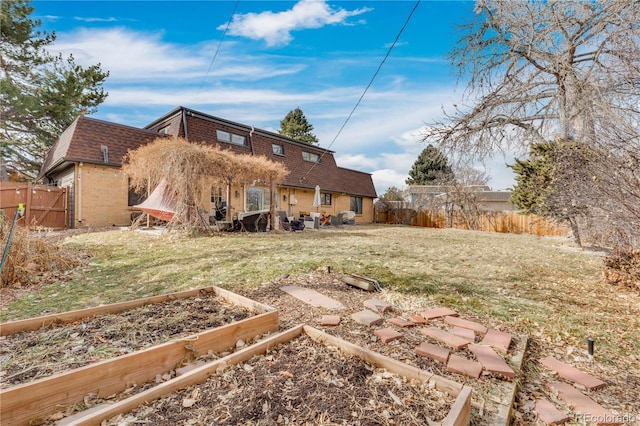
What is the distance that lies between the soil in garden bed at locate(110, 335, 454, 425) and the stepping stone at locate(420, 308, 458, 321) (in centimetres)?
122

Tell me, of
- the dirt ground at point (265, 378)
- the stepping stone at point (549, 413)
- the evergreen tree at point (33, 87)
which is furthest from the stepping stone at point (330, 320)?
the evergreen tree at point (33, 87)

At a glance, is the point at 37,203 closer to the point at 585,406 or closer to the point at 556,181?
the point at 585,406

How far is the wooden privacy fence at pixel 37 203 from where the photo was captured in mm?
10266

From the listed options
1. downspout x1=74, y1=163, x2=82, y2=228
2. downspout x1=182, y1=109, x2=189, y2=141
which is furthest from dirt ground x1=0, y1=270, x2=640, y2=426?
downspout x1=182, y1=109, x2=189, y2=141

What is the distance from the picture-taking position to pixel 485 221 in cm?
1822

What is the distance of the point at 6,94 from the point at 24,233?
12.7 m

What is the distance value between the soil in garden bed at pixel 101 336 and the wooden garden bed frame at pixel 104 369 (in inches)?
3.9

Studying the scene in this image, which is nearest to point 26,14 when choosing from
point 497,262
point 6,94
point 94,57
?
point 94,57

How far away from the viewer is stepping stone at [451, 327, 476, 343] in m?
2.41

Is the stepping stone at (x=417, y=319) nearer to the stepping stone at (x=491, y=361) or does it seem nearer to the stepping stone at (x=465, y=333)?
the stepping stone at (x=465, y=333)

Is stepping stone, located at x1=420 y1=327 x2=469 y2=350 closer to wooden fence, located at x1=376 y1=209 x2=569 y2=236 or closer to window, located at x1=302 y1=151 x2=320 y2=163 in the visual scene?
wooden fence, located at x1=376 y1=209 x2=569 y2=236

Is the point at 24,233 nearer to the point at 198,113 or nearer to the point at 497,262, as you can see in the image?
the point at 497,262

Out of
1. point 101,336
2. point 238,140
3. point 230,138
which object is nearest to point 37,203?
point 230,138

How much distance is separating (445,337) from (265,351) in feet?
4.90
